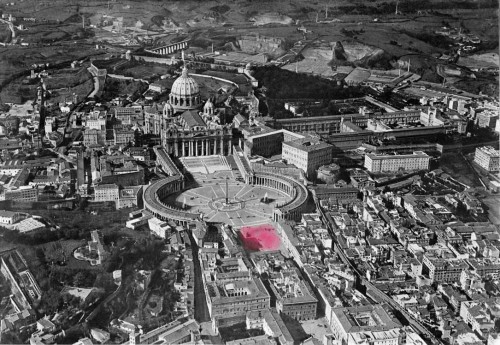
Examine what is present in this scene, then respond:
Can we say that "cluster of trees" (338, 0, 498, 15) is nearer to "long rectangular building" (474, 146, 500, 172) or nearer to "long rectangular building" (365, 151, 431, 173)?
"long rectangular building" (474, 146, 500, 172)

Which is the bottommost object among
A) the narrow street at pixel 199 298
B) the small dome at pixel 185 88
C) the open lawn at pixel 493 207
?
the narrow street at pixel 199 298

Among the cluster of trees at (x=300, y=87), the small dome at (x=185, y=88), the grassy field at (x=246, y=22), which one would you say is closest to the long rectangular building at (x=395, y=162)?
the cluster of trees at (x=300, y=87)

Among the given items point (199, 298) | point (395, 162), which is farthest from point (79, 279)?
point (395, 162)

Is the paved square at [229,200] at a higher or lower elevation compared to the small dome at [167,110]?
lower

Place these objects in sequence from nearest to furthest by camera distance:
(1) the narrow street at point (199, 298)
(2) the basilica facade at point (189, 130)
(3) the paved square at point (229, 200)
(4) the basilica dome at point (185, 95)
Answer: (1) the narrow street at point (199, 298), (3) the paved square at point (229, 200), (2) the basilica facade at point (189, 130), (4) the basilica dome at point (185, 95)

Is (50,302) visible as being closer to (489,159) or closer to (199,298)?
(199,298)

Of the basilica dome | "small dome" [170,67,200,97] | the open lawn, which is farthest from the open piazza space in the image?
"small dome" [170,67,200,97]

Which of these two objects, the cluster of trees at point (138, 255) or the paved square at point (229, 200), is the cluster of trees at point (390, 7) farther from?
the cluster of trees at point (138, 255)

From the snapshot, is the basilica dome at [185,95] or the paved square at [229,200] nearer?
the paved square at [229,200]
